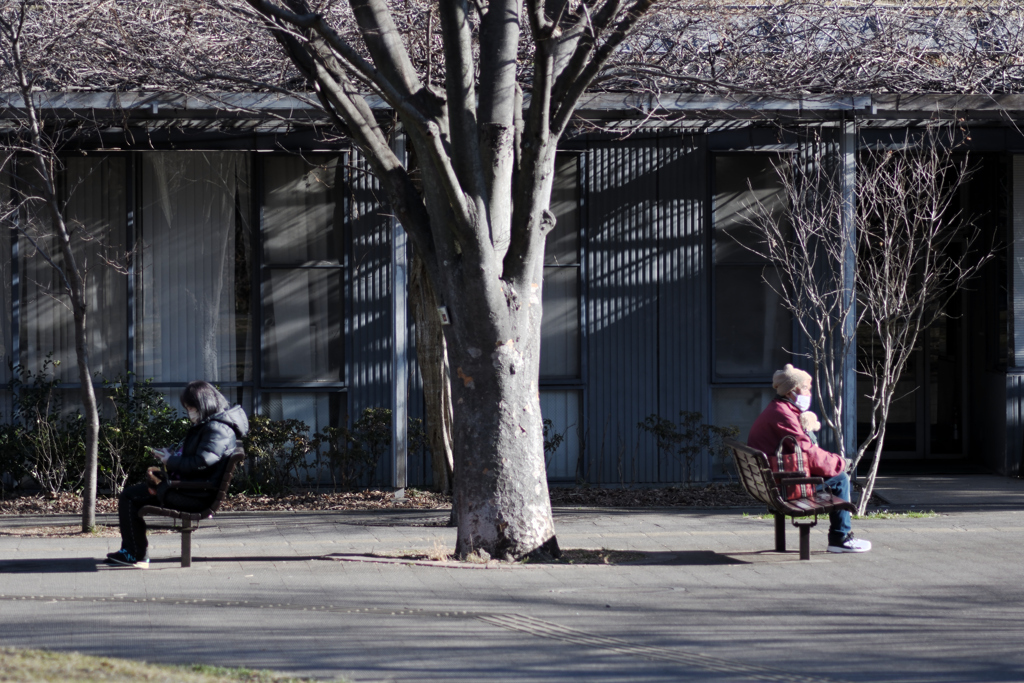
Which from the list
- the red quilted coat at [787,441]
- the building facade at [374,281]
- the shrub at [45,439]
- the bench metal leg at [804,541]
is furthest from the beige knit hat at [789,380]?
the shrub at [45,439]

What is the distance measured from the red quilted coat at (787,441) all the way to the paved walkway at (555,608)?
631 millimetres

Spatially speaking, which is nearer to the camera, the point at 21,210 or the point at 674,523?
the point at 674,523

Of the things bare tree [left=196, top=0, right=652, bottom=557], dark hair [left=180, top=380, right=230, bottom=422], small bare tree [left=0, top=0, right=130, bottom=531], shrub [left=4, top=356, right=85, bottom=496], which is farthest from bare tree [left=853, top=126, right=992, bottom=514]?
shrub [left=4, top=356, right=85, bottom=496]

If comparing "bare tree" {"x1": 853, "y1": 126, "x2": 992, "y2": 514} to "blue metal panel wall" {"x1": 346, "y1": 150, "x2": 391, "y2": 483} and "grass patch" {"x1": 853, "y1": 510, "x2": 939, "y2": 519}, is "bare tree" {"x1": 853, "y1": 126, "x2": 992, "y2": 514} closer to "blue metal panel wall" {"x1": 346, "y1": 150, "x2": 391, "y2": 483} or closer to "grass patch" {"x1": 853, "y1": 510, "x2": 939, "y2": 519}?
"grass patch" {"x1": 853, "y1": 510, "x2": 939, "y2": 519}

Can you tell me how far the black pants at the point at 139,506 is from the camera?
7543 mm

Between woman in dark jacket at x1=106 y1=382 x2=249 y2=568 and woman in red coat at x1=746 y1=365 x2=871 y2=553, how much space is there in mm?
3733

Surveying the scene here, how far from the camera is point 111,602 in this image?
6.68 m

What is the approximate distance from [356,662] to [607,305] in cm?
722

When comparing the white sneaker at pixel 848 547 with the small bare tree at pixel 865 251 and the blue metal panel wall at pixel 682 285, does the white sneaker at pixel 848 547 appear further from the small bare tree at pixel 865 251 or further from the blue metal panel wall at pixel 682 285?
the blue metal panel wall at pixel 682 285

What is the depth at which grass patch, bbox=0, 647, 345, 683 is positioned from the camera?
Answer: 15.9ft

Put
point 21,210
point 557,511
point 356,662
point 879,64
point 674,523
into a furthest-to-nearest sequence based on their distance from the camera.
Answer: point 21,210
point 879,64
point 557,511
point 674,523
point 356,662

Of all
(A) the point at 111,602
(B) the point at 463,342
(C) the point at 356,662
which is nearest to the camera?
(C) the point at 356,662

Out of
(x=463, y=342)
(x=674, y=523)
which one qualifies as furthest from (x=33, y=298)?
(x=674, y=523)

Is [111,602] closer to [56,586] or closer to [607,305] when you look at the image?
[56,586]
